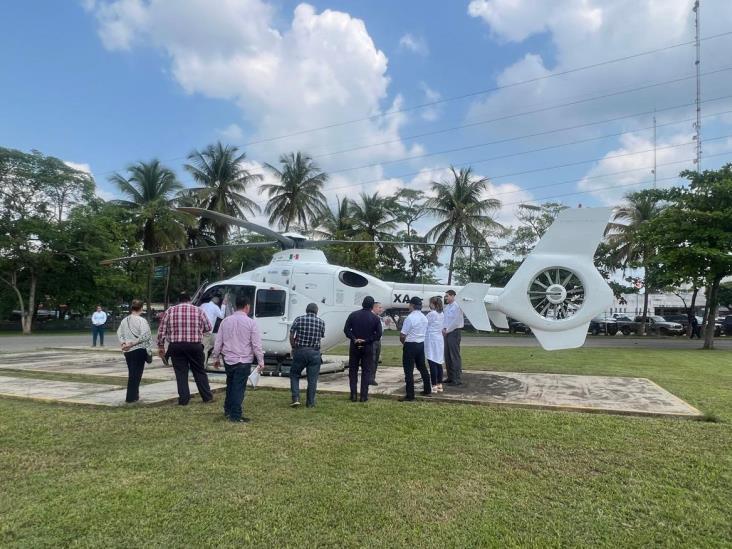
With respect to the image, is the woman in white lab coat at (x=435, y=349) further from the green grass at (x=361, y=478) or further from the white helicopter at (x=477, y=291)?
the green grass at (x=361, y=478)

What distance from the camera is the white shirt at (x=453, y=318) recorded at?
9.61m

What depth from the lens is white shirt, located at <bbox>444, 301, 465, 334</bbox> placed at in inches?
378

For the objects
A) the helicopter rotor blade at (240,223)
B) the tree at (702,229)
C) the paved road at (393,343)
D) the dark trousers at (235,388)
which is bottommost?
the paved road at (393,343)

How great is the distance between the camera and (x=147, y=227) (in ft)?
113

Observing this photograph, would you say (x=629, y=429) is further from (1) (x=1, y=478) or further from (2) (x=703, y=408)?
(1) (x=1, y=478)

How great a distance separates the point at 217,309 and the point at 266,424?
17.7ft

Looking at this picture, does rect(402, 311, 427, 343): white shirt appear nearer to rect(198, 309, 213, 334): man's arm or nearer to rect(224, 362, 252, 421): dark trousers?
rect(224, 362, 252, 421): dark trousers

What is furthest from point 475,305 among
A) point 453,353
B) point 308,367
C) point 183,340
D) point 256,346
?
point 183,340

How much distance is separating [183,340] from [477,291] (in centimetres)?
551

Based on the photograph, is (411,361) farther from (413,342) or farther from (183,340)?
(183,340)

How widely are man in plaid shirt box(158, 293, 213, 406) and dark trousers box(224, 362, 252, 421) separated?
1.16 metres

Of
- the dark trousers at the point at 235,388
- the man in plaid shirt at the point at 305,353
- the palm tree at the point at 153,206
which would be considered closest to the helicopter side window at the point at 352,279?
the man in plaid shirt at the point at 305,353

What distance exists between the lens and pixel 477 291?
9750 mm

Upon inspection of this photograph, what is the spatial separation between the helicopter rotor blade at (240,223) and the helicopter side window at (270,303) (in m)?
1.30
